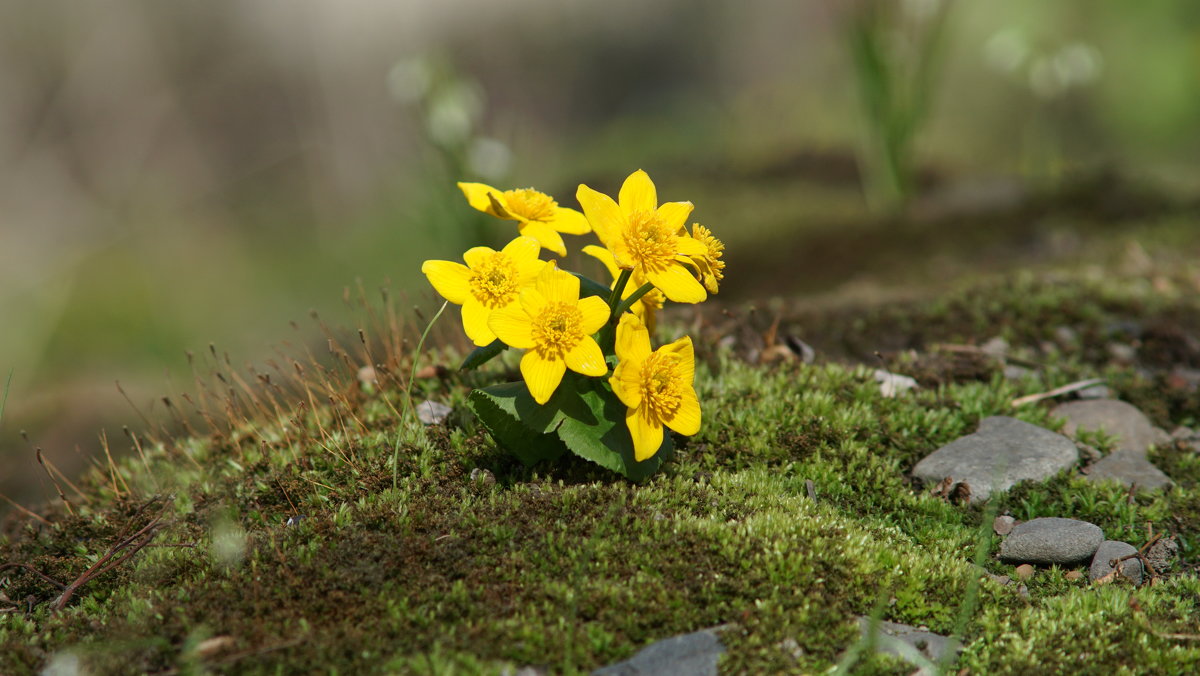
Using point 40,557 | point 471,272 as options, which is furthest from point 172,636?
point 471,272

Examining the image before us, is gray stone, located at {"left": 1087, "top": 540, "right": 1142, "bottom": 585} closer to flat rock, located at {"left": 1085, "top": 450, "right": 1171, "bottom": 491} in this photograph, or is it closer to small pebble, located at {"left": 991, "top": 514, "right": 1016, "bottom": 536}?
small pebble, located at {"left": 991, "top": 514, "right": 1016, "bottom": 536}

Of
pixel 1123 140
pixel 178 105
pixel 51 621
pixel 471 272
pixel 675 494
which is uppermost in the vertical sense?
A: pixel 178 105

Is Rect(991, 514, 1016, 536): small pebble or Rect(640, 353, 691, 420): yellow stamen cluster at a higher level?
Rect(640, 353, 691, 420): yellow stamen cluster

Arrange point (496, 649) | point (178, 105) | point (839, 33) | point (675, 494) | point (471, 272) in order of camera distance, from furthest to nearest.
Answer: point (178, 105)
point (839, 33)
point (675, 494)
point (471, 272)
point (496, 649)

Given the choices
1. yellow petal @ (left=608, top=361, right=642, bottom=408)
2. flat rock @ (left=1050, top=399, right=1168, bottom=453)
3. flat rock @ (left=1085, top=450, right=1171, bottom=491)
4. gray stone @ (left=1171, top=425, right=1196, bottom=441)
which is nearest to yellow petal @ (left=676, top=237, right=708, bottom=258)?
yellow petal @ (left=608, top=361, right=642, bottom=408)

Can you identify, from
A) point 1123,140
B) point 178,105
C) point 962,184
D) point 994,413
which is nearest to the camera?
point 994,413

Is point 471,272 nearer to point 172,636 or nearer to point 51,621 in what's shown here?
point 172,636

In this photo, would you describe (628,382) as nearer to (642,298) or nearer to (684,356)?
(684,356)
